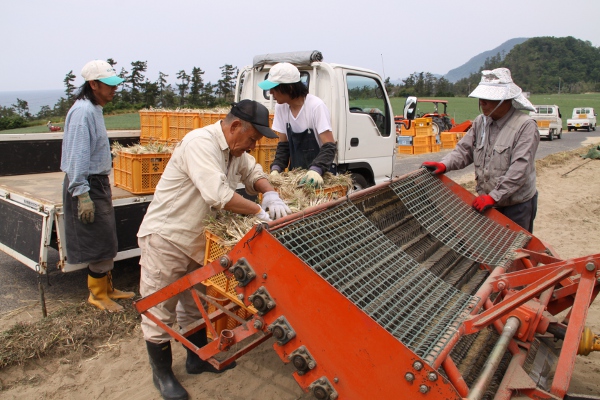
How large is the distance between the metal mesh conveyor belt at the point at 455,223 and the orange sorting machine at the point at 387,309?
3.9 inches

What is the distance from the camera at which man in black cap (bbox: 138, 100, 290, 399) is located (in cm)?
279

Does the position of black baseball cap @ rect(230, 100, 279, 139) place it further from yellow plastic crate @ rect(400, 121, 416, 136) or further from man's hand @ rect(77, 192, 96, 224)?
yellow plastic crate @ rect(400, 121, 416, 136)

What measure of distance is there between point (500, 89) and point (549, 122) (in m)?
25.7

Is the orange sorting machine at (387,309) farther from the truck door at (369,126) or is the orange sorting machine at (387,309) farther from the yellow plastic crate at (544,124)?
the yellow plastic crate at (544,124)

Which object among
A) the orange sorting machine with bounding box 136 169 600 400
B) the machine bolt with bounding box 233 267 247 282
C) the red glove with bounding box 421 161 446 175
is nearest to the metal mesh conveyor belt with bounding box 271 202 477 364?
the orange sorting machine with bounding box 136 169 600 400

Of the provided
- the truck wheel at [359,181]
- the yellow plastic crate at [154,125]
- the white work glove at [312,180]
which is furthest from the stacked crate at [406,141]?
the white work glove at [312,180]

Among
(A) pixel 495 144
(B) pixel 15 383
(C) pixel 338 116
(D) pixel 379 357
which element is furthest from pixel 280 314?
(C) pixel 338 116

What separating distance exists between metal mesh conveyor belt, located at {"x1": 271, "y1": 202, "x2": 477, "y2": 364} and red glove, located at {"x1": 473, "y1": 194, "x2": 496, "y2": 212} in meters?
1.21

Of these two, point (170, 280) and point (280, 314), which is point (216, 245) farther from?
point (280, 314)

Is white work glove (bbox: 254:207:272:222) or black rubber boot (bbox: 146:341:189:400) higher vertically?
white work glove (bbox: 254:207:272:222)

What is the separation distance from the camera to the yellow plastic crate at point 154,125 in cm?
634

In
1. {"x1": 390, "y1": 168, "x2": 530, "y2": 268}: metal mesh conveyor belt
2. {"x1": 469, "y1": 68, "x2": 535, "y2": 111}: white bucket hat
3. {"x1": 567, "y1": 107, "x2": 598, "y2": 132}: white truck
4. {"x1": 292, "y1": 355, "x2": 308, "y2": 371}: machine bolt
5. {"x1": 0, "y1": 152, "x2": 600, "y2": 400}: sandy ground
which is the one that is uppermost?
{"x1": 567, "y1": 107, "x2": 598, "y2": 132}: white truck

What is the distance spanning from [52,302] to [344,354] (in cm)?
371

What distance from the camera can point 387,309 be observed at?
94.7 inches
